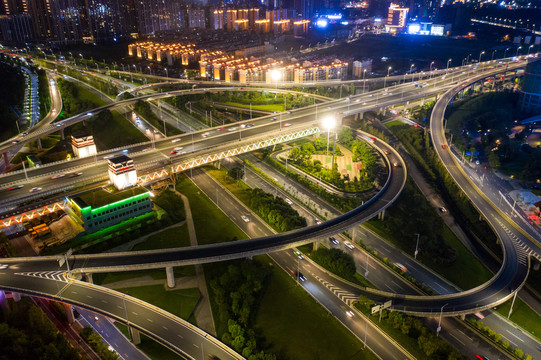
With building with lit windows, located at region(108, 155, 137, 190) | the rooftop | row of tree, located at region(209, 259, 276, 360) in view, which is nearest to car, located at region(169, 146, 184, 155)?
building with lit windows, located at region(108, 155, 137, 190)

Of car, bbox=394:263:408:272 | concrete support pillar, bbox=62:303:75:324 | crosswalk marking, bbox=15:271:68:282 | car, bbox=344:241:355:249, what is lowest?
car, bbox=394:263:408:272

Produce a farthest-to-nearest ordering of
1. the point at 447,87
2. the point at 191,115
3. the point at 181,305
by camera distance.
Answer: the point at 447,87 < the point at 191,115 < the point at 181,305

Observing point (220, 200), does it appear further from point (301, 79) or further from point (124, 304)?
point (301, 79)

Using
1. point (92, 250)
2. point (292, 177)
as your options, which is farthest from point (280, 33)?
point (92, 250)

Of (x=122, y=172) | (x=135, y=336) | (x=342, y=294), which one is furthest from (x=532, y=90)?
(x=135, y=336)

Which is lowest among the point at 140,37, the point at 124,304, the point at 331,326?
the point at 331,326

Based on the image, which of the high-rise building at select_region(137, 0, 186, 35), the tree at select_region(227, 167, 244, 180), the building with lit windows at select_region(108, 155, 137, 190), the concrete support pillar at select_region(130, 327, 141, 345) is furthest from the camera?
the high-rise building at select_region(137, 0, 186, 35)

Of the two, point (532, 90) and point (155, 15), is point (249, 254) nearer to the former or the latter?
point (532, 90)

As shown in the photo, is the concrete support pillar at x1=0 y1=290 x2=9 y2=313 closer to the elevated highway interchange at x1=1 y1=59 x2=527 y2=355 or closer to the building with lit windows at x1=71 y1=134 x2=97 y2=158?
the elevated highway interchange at x1=1 y1=59 x2=527 y2=355
